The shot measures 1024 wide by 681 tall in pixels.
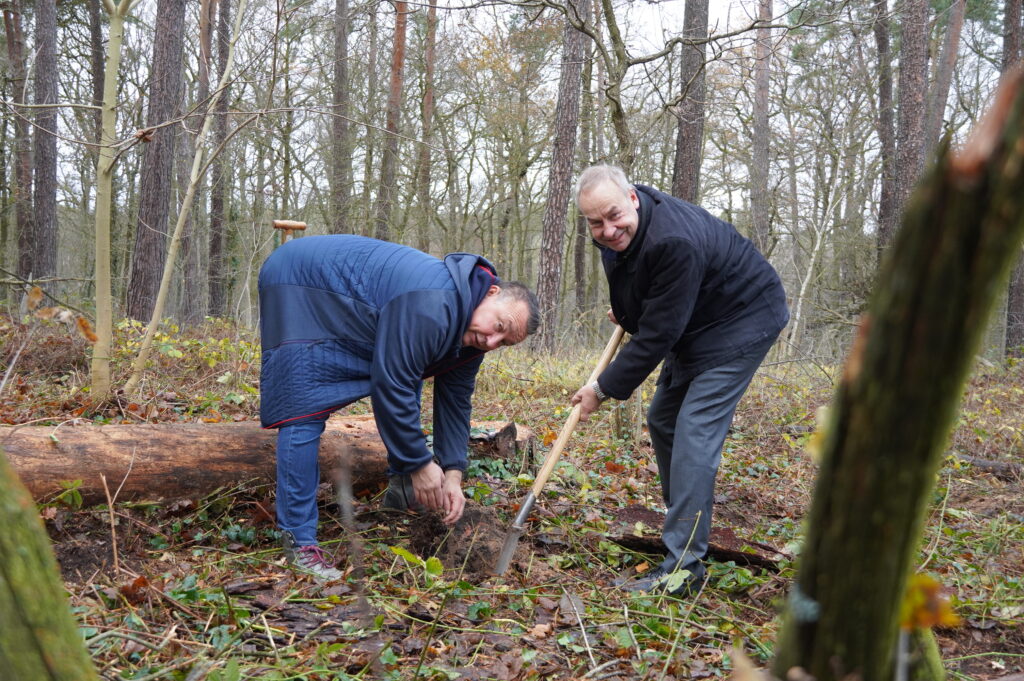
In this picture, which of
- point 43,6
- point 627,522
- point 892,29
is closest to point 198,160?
point 627,522

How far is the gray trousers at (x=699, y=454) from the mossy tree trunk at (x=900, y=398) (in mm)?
2876

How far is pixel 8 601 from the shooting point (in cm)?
103

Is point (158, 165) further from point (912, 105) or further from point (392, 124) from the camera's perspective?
point (912, 105)

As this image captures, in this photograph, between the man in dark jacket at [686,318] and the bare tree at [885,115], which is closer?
the man in dark jacket at [686,318]

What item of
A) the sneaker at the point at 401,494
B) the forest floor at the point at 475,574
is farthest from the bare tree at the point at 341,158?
the sneaker at the point at 401,494

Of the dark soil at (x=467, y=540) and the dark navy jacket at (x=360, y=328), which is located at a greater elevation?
the dark navy jacket at (x=360, y=328)

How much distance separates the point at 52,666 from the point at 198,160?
4851mm

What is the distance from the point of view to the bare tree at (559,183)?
11.2 meters

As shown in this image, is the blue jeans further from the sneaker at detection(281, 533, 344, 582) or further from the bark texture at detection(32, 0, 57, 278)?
the bark texture at detection(32, 0, 57, 278)

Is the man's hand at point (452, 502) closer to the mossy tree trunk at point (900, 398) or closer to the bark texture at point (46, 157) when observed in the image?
the mossy tree trunk at point (900, 398)

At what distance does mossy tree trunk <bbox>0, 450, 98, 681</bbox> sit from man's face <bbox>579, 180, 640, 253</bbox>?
2831mm

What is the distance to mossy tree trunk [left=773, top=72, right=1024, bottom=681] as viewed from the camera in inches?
25.1

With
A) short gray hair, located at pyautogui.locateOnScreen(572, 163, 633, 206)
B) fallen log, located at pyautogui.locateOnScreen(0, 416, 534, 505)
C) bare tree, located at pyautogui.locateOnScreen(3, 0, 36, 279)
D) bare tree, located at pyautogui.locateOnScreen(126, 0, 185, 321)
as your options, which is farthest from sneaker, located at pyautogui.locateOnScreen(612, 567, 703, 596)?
bare tree, located at pyautogui.locateOnScreen(3, 0, 36, 279)

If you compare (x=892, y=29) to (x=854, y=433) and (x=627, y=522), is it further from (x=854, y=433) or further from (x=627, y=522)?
(x=854, y=433)
